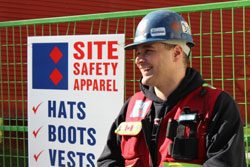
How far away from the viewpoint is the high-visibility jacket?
267 centimetres

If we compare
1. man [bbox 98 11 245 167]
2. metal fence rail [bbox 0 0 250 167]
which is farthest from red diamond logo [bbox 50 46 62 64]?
man [bbox 98 11 245 167]

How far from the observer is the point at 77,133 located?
5102 millimetres

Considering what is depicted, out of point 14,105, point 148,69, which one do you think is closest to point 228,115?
point 148,69

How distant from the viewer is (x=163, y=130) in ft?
9.08

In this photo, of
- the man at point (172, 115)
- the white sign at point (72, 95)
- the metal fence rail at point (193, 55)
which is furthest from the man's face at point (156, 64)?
the white sign at point (72, 95)

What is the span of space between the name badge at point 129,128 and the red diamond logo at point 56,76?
7.49ft

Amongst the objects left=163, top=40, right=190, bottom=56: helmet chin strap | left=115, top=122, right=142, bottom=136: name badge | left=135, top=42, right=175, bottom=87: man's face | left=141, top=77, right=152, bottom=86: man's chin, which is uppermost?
left=163, top=40, right=190, bottom=56: helmet chin strap

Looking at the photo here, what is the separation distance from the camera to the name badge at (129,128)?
2846mm

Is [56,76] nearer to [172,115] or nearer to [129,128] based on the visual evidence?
[129,128]

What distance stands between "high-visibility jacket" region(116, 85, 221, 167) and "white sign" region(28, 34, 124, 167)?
1.85 metres

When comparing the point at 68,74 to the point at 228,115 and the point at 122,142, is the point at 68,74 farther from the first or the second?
the point at 228,115

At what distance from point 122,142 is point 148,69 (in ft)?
1.40

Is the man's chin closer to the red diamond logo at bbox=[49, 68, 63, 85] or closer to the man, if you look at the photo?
the man

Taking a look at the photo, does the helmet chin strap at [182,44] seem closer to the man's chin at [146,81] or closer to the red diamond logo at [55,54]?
the man's chin at [146,81]
